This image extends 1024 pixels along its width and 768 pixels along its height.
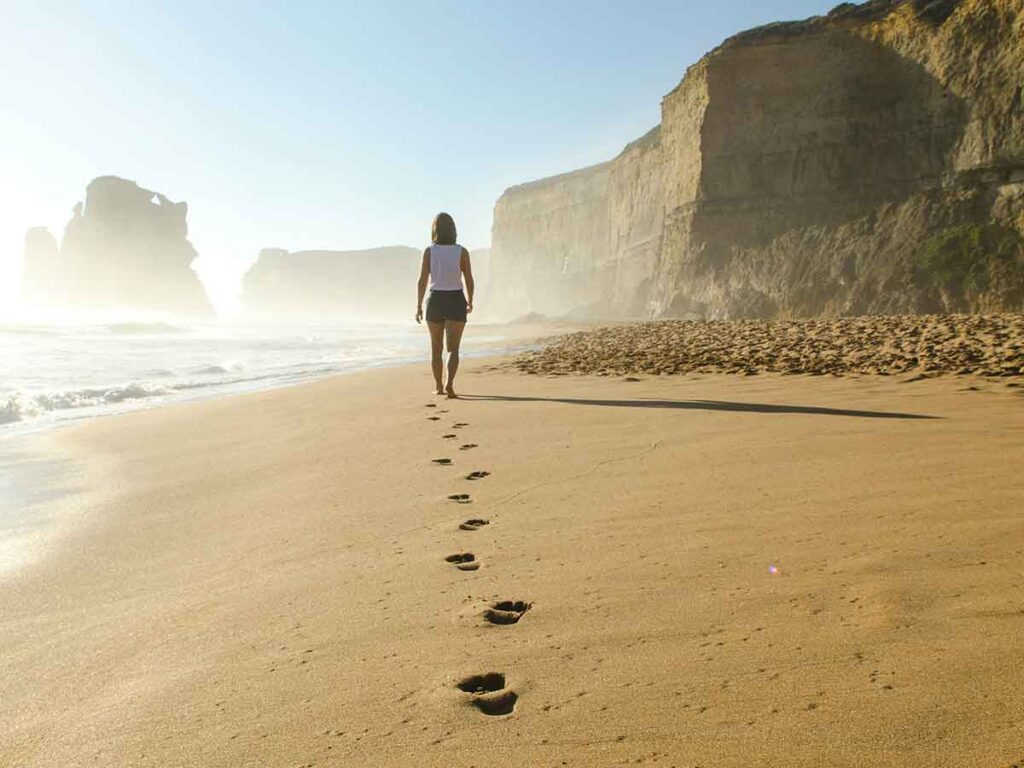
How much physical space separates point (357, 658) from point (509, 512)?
50.7 inches

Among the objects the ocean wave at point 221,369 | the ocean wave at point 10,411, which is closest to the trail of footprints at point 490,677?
the ocean wave at point 10,411

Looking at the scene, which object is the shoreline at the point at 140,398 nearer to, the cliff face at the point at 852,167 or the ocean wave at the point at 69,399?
the ocean wave at the point at 69,399

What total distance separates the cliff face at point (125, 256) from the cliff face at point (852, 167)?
96836 millimetres

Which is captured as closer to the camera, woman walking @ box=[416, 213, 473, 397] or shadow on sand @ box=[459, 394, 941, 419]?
shadow on sand @ box=[459, 394, 941, 419]

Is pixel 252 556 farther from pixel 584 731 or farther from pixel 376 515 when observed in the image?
pixel 584 731

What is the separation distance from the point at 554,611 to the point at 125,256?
12864 centimetres

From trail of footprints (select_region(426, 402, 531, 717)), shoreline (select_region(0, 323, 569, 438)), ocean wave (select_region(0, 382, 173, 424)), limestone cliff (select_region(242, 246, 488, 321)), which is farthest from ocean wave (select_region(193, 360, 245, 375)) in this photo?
limestone cliff (select_region(242, 246, 488, 321))

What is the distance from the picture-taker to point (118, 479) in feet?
13.9

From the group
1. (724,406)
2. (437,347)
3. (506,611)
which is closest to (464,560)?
(506,611)

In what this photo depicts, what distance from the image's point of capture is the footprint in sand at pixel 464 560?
2.34m

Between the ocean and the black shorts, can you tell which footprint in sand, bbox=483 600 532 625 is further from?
the ocean

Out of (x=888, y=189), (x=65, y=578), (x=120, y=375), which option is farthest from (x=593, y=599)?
(x=888, y=189)

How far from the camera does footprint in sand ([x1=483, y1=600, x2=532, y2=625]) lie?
6.25 ft

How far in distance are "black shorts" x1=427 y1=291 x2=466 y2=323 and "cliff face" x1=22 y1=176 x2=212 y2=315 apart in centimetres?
11525
